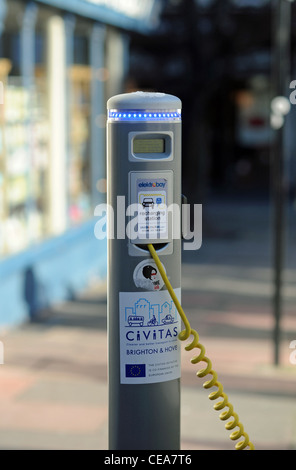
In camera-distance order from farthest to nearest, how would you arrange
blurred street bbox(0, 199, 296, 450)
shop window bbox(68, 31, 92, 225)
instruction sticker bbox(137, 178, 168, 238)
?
1. shop window bbox(68, 31, 92, 225)
2. blurred street bbox(0, 199, 296, 450)
3. instruction sticker bbox(137, 178, 168, 238)

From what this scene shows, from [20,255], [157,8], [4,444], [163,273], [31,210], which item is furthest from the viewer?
[157,8]

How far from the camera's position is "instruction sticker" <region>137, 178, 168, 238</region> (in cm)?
328

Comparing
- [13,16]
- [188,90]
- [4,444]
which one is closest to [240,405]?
[4,444]

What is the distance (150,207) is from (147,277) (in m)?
0.26

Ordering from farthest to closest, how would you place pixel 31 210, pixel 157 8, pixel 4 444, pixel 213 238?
pixel 213 238
pixel 157 8
pixel 31 210
pixel 4 444

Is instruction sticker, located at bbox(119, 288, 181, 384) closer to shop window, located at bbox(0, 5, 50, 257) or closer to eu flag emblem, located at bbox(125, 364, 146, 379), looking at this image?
eu flag emblem, located at bbox(125, 364, 146, 379)

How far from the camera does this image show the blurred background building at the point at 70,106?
32.9 feet

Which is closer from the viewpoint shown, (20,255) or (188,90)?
(20,255)

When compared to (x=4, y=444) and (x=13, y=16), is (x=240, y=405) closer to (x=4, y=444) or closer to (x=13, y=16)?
(x=4, y=444)

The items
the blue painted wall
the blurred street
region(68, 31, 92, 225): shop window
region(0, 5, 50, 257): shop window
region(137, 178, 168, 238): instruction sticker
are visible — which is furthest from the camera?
region(68, 31, 92, 225): shop window

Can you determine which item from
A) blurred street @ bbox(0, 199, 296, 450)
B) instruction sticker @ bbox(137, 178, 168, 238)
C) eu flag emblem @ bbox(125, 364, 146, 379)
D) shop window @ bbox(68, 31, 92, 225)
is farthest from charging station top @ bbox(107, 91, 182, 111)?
shop window @ bbox(68, 31, 92, 225)

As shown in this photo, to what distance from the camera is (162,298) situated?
333cm

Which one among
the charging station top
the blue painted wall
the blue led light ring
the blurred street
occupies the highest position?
the charging station top

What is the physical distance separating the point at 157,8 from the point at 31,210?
5.52 metres
